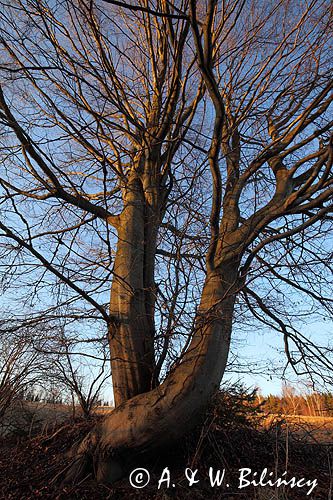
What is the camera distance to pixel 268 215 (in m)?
2.89

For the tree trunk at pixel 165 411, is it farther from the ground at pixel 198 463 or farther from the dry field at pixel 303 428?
the dry field at pixel 303 428

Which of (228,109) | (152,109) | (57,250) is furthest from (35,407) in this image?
(228,109)

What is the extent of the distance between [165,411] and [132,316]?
2.81 ft

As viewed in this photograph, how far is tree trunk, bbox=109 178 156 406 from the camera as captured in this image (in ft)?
9.61

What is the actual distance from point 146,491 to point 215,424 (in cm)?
67

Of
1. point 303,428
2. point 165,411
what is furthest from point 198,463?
point 303,428

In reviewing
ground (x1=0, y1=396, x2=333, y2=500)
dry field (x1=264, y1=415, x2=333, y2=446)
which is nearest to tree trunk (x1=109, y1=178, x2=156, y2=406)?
ground (x1=0, y1=396, x2=333, y2=500)

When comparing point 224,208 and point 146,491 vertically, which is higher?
point 224,208

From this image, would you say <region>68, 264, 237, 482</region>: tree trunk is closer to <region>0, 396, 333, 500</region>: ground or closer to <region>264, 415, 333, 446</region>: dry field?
<region>0, 396, 333, 500</region>: ground

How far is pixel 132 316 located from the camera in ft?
10.0

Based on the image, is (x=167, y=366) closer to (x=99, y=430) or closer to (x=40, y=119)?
(x=99, y=430)

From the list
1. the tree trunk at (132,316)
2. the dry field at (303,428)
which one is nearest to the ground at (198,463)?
the dry field at (303,428)

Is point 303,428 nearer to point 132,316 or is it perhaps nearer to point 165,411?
point 165,411

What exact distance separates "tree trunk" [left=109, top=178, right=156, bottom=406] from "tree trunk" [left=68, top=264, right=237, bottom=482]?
0.24 m
